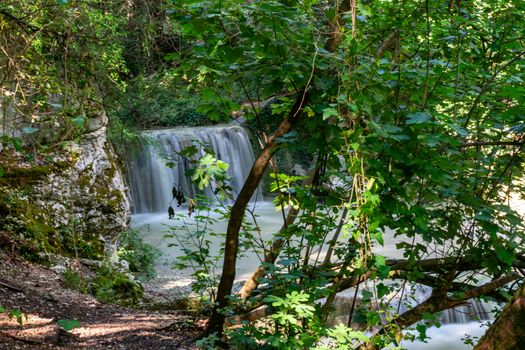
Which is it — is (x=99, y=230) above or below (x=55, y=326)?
above

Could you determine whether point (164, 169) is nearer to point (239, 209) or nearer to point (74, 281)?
point (74, 281)

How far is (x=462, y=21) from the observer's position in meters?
3.26

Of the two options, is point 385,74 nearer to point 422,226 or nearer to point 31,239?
point 422,226

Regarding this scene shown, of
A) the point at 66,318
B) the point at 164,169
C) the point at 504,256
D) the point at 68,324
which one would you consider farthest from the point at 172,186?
the point at 504,256

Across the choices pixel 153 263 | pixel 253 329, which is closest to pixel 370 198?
pixel 253 329

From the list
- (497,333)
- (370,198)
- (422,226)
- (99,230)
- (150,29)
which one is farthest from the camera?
(99,230)

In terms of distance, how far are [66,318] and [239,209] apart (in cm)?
248

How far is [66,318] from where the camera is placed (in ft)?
16.5

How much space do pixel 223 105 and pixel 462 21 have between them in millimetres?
1505

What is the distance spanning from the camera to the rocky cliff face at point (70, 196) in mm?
7086

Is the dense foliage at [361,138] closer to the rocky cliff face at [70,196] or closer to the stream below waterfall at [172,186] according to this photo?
the rocky cliff face at [70,196]

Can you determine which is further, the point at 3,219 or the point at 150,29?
the point at 3,219

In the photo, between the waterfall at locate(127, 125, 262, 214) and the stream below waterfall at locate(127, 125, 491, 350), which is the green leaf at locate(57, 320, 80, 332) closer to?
the stream below waterfall at locate(127, 125, 491, 350)

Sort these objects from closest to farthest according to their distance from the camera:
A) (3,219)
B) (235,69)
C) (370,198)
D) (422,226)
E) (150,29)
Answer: (370,198), (422,226), (235,69), (150,29), (3,219)
